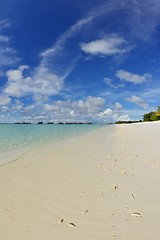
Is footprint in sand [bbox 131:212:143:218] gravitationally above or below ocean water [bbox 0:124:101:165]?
below

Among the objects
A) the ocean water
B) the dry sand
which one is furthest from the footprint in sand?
the ocean water

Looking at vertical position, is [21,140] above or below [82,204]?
above

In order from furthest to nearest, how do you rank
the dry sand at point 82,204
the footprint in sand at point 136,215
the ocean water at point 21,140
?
the ocean water at point 21,140 < the footprint in sand at point 136,215 < the dry sand at point 82,204

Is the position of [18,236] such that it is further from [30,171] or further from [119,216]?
[30,171]

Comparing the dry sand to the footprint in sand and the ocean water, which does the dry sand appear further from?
the ocean water

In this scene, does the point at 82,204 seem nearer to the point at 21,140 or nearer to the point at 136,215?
the point at 136,215

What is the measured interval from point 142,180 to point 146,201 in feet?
5.58

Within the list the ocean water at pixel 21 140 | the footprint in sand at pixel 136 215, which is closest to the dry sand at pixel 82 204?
the footprint in sand at pixel 136 215

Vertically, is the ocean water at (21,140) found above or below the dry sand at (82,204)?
above

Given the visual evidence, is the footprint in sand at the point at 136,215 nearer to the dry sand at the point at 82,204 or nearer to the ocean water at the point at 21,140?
the dry sand at the point at 82,204

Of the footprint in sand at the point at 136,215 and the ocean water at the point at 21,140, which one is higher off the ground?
the ocean water at the point at 21,140

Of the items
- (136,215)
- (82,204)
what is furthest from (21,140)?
(136,215)

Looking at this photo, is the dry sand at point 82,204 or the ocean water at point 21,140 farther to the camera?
the ocean water at point 21,140

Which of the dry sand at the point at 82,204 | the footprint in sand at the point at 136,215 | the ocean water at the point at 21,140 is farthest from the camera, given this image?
the ocean water at the point at 21,140
